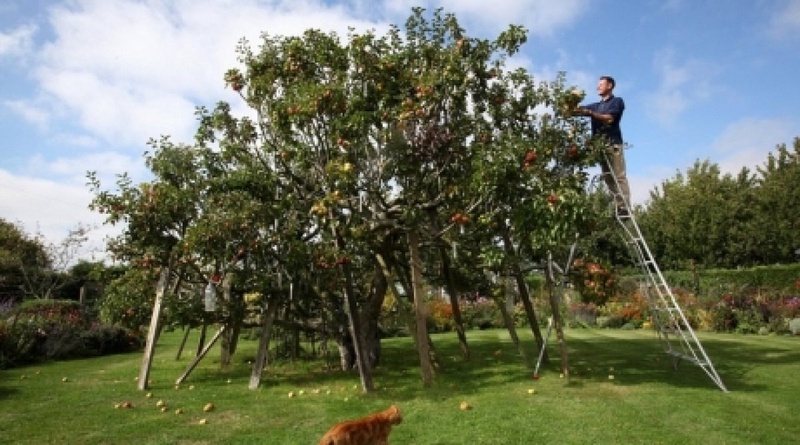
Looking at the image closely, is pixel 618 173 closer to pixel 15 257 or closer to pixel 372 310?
pixel 372 310

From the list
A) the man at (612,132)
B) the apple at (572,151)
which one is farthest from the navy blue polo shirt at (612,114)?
the apple at (572,151)

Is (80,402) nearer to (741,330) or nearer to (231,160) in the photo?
(231,160)

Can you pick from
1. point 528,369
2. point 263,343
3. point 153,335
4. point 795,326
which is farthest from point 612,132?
point 795,326

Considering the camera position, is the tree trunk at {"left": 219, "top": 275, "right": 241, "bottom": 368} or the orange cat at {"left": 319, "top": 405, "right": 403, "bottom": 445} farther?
the tree trunk at {"left": 219, "top": 275, "right": 241, "bottom": 368}

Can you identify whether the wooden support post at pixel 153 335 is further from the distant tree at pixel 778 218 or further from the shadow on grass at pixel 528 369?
the distant tree at pixel 778 218

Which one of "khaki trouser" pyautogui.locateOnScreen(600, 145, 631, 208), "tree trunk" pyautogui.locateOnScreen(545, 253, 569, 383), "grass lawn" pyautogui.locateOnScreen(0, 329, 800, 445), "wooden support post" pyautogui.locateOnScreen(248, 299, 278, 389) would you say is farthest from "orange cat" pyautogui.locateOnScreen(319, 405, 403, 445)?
"khaki trouser" pyautogui.locateOnScreen(600, 145, 631, 208)

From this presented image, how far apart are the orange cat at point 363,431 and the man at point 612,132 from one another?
21.2 feet

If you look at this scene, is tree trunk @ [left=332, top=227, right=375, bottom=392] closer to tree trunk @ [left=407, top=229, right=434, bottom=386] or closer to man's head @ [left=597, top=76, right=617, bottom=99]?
tree trunk @ [left=407, top=229, right=434, bottom=386]

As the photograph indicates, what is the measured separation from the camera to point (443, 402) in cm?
793

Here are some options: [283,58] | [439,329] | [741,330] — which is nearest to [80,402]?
[283,58]

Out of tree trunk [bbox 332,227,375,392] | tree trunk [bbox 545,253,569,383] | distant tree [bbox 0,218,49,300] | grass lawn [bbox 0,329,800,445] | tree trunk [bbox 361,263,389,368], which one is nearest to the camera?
grass lawn [bbox 0,329,800,445]

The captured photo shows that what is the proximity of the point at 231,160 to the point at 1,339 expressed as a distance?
6444mm

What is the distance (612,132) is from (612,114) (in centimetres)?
31

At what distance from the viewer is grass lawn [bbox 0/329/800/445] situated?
6.32m
